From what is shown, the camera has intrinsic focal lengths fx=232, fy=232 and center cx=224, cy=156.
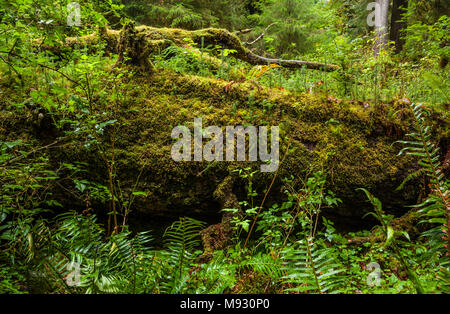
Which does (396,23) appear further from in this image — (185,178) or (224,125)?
(185,178)

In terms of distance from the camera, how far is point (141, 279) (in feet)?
5.27

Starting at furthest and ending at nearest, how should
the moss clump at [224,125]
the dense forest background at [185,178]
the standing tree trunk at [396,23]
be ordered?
the standing tree trunk at [396,23]
the moss clump at [224,125]
the dense forest background at [185,178]

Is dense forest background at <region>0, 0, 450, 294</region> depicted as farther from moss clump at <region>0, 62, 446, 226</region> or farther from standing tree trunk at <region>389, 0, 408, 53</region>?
standing tree trunk at <region>389, 0, 408, 53</region>

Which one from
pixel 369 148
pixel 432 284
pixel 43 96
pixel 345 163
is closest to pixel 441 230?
pixel 432 284

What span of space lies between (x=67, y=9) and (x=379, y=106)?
3.69 m

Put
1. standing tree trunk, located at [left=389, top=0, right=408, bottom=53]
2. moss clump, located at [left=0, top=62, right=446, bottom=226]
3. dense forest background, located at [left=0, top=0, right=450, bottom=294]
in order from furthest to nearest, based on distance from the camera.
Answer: standing tree trunk, located at [left=389, top=0, right=408, bottom=53] < moss clump, located at [left=0, top=62, right=446, bottom=226] < dense forest background, located at [left=0, top=0, right=450, bottom=294]

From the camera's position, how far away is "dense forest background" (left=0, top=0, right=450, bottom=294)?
1.72 metres

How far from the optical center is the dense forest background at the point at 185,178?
1.72 metres

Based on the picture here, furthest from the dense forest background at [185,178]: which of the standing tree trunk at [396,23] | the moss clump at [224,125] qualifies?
the standing tree trunk at [396,23]

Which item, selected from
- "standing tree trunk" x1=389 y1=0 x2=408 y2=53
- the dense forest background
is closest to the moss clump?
the dense forest background

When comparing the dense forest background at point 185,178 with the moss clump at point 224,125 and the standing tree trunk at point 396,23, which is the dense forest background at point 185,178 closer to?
the moss clump at point 224,125

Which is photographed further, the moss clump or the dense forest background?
the moss clump

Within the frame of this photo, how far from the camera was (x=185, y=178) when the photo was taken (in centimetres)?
261

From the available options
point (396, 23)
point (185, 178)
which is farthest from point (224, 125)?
point (396, 23)
